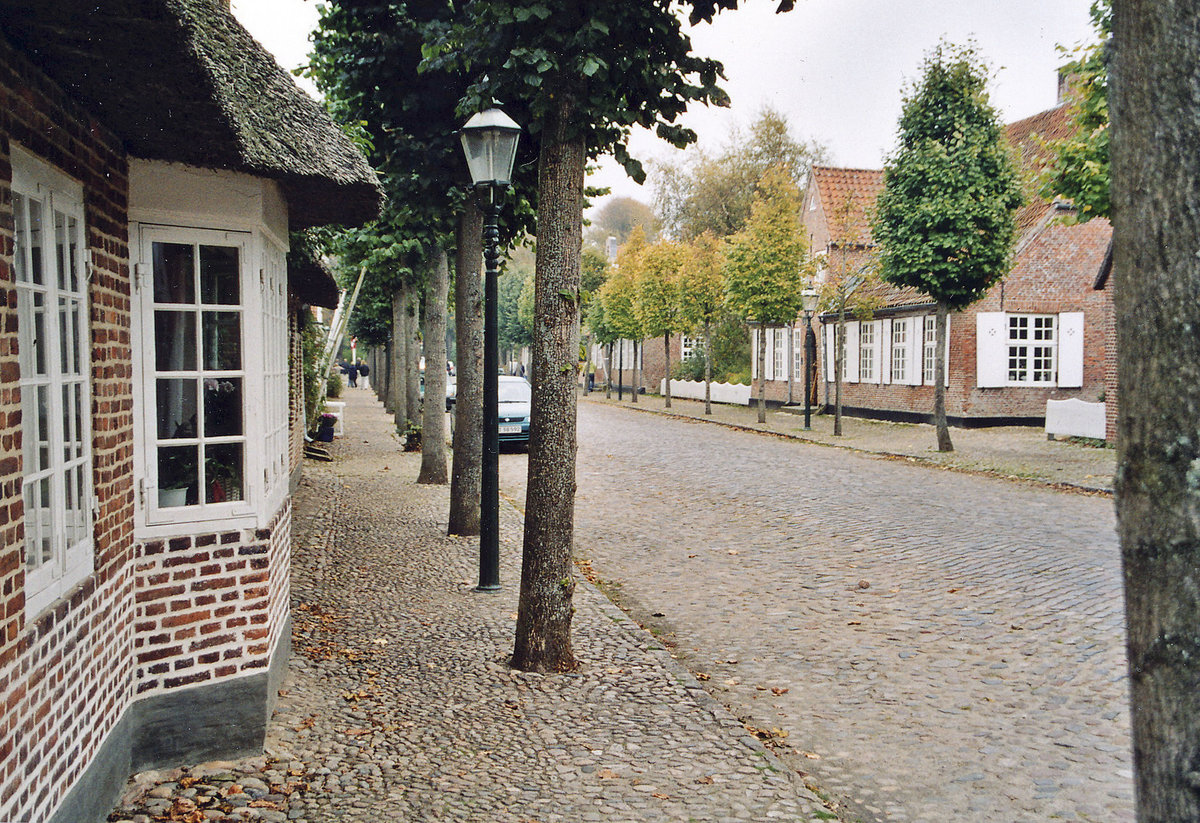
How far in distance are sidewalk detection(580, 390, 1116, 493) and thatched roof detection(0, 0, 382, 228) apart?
40.5ft

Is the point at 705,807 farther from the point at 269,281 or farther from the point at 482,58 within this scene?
the point at 482,58

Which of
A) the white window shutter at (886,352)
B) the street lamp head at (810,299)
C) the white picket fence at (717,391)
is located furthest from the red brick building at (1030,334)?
the white picket fence at (717,391)

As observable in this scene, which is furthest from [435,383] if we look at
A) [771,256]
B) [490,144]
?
[771,256]

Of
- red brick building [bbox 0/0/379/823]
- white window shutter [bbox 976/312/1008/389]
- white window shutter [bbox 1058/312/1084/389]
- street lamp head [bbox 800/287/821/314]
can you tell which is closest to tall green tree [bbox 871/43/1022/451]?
street lamp head [bbox 800/287/821/314]

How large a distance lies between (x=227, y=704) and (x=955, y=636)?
4896 mm

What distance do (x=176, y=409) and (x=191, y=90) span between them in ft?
5.67

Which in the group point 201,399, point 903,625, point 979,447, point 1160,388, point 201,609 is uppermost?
point 1160,388

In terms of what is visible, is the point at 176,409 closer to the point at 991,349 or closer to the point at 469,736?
the point at 469,736

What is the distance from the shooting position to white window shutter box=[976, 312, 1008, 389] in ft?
82.9

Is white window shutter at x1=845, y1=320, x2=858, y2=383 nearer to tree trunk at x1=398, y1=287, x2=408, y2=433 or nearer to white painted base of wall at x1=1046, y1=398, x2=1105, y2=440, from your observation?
white painted base of wall at x1=1046, y1=398, x2=1105, y2=440

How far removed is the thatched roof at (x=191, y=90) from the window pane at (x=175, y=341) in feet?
2.43

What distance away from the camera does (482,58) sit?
252 inches

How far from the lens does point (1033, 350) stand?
25.8 metres

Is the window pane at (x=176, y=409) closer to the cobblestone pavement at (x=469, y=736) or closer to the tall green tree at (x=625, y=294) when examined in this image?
the cobblestone pavement at (x=469, y=736)
